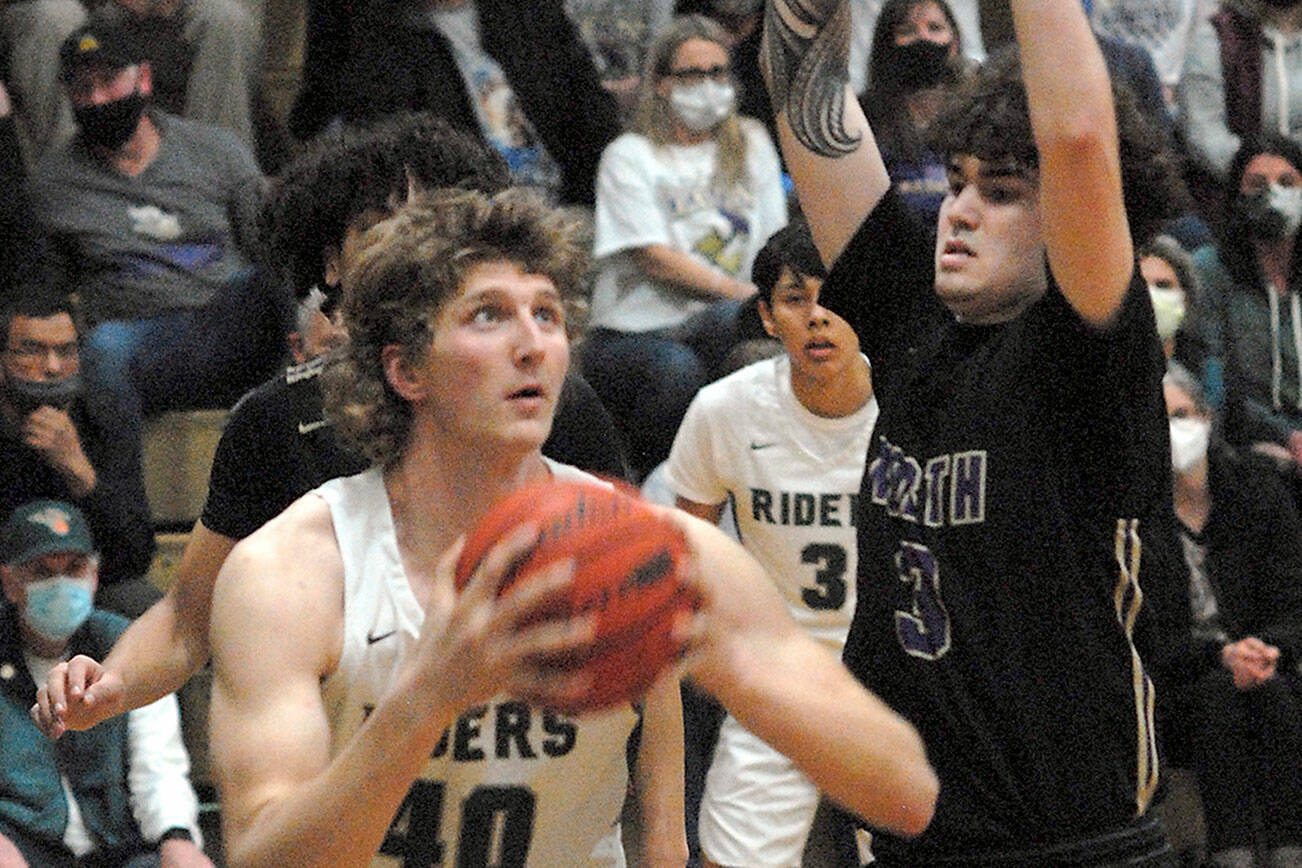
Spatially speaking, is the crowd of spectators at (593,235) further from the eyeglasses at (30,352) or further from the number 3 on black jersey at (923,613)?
the number 3 on black jersey at (923,613)

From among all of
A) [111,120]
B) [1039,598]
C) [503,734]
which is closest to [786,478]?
[1039,598]

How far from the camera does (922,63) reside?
6.87m

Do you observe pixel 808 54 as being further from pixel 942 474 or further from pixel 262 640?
pixel 262 640

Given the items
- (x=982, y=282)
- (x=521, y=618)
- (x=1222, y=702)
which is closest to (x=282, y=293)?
(x=1222, y=702)

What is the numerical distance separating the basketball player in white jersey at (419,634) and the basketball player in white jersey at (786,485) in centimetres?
214

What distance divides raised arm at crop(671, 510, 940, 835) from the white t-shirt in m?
4.35

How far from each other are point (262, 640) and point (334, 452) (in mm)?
857

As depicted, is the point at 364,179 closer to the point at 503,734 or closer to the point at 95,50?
the point at 503,734

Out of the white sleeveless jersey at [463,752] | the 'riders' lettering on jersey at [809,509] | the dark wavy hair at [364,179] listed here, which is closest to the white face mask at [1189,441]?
the 'riders' lettering on jersey at [809,509]

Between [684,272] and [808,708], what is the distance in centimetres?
449

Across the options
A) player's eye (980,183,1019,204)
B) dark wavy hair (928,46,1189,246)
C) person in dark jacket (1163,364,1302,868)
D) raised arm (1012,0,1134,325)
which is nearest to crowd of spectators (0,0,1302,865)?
person in dark jacket (1163,364,1302,868)

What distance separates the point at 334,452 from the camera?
3.26 metres

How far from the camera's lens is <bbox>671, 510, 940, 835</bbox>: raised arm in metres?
2.32

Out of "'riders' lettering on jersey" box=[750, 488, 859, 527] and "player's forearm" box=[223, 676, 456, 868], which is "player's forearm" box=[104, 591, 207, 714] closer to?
"player's forearm" box=[223, 676, 456, 868]
